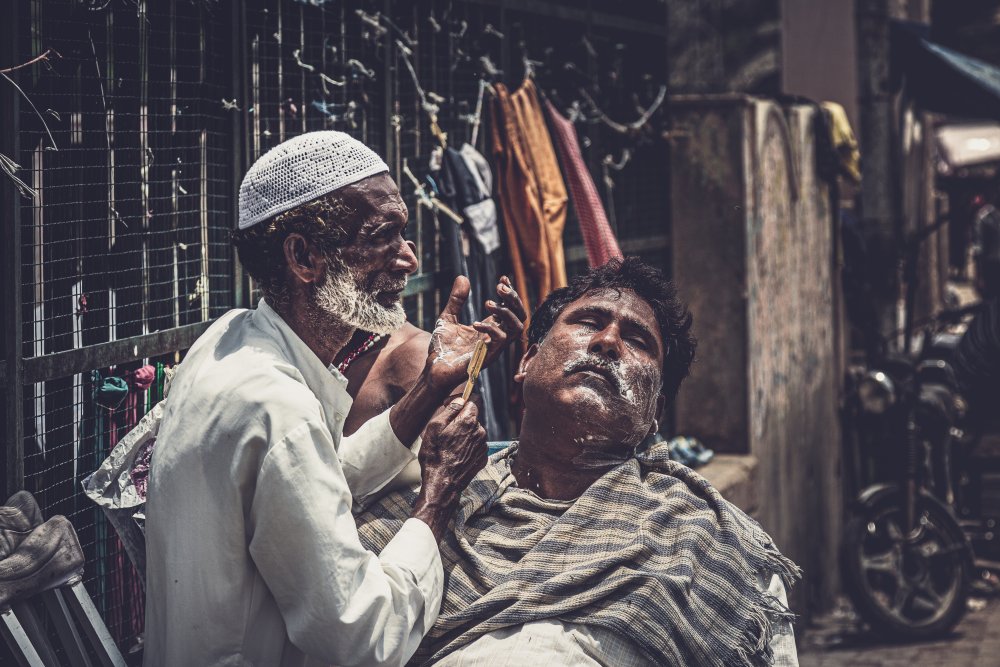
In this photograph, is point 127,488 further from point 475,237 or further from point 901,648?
point 901,648

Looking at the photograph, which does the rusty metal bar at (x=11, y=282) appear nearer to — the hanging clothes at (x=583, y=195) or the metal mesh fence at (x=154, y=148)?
the metal mesh fence at (x=154, y=148)

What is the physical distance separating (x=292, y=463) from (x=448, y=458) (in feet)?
1.70

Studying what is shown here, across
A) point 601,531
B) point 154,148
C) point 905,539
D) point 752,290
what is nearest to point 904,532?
point 905,539

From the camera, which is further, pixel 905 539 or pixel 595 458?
pixel 905 539

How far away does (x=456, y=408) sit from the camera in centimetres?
290

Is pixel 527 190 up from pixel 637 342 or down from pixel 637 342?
up

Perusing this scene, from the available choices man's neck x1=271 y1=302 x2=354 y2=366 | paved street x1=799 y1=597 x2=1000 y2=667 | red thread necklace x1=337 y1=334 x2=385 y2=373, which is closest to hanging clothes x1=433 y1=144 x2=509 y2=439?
red thread necklace x1=337 y1=334 x2=385 y2=373

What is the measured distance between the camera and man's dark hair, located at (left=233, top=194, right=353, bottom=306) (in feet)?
9.05

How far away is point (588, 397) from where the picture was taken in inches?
132

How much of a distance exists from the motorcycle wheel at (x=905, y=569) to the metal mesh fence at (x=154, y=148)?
3968mm

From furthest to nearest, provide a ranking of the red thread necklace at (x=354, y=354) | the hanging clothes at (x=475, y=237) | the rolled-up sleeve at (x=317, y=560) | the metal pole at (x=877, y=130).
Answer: the metal pole at (x=877, y=130)
the hanging clothes at (x=475, y=237)
the red thread necklace at (x=354, y=354)
the rolled-up sleeve at (x=317, y=560)

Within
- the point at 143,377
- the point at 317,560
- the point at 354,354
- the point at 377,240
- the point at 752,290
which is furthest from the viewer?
the point at 752,290

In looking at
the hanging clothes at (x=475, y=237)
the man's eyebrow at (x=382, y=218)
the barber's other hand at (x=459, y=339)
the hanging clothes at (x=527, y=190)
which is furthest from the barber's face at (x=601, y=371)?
the hanging clothes at (x=527, y=190)

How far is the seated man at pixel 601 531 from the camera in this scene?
2.96m
